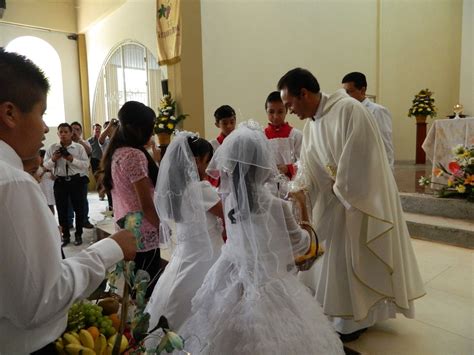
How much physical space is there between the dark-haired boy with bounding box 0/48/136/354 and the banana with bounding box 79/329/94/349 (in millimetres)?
47

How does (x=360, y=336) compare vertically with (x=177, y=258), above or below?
below

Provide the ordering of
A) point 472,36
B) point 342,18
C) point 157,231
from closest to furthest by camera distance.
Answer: point 157,231 → point 342,18 → point 472,36

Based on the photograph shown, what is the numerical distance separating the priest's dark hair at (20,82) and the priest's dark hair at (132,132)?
3.27 feet

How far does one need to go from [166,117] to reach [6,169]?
4.97 meters

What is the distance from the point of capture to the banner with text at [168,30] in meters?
5.52

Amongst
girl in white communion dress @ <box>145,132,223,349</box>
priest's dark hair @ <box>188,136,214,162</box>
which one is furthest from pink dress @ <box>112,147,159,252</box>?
priest's dark hair @ <box>188,136,214,162</box>

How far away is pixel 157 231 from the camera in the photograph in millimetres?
2006

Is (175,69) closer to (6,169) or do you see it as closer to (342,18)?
(342,18)

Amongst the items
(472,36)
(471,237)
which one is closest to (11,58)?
(471,237)

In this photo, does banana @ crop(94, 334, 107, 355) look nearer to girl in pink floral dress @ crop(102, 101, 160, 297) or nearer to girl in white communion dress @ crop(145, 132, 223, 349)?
girl in white communion dress @ crop(145, 132, 223, 349)

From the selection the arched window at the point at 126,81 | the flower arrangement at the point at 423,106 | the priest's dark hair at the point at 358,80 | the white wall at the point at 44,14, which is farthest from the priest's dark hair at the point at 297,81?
the white wall at the point at 44,14

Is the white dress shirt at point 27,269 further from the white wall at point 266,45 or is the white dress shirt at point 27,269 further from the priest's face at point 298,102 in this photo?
the white wall at point 266,45

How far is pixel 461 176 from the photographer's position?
161 inches

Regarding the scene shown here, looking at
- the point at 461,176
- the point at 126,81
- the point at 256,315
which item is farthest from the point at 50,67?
the point at 256,315
